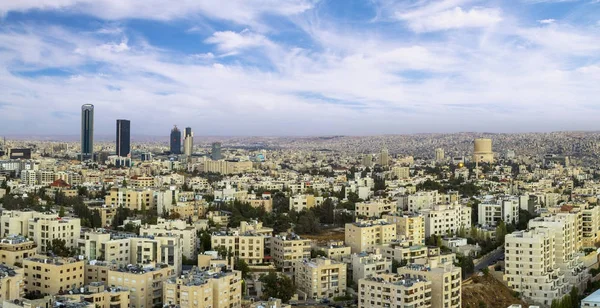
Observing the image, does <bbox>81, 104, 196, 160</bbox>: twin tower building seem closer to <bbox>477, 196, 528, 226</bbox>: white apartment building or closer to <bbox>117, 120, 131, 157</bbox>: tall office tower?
<bbox>117, 120, 131, 157</bbox>: tall office tower

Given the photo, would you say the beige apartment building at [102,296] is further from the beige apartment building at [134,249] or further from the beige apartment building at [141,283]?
the beige apartment building at [134,249]

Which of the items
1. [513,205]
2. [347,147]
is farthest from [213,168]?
[347,147]

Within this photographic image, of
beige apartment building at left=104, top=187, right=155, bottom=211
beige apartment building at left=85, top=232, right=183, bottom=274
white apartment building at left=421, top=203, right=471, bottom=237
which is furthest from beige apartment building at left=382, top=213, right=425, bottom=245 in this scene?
beige apartment building at left=104, top=187, right=155, bottom=211

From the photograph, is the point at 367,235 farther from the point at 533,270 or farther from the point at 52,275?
the point at 52,275

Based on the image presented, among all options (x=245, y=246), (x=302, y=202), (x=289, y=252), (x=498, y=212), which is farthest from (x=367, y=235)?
(x=302, y=202)

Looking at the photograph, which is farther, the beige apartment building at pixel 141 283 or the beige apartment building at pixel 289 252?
the beige apartment building at pixel 289 252

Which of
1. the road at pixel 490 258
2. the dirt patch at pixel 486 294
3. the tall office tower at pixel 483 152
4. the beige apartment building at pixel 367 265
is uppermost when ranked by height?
the tall office tower at pixel 483 152

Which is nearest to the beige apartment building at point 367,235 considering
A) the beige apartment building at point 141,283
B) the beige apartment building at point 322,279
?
the beige apartment building at point 322,279
